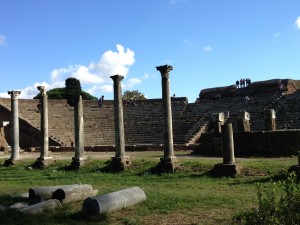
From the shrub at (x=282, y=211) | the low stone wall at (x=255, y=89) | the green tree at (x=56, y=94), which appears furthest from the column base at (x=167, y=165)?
the green tree at (x=56, y=94)

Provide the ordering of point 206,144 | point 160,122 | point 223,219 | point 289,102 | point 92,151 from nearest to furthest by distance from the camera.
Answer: point 223,219 → point 206,144 → point 92,151 → point 289,102 → point 160,122

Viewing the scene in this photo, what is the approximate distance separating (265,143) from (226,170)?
6.62 m

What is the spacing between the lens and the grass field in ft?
27.8

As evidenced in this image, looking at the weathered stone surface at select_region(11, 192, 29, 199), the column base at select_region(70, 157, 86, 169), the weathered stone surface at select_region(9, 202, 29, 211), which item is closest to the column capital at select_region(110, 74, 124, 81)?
the column base at select_region(70, 157, 86, 169)

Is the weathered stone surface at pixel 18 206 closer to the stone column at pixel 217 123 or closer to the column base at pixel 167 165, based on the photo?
the column base at pixel 167 165

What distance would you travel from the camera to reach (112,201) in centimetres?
902

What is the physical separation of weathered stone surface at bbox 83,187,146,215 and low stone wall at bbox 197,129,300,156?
11266 millimetres

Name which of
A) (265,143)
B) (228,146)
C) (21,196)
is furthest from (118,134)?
(265,143)

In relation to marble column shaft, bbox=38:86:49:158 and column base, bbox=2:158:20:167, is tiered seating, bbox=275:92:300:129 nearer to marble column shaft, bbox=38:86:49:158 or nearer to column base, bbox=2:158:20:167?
marble column shaft, bbox=38:86:49:158

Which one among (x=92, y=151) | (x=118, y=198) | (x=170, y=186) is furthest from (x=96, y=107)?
(x=118, y=198)

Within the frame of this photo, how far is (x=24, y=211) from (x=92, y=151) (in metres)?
19.5

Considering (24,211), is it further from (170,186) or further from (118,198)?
(170,186)

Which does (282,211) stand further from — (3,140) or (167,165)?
(3,140)

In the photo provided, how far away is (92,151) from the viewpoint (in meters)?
28.3
